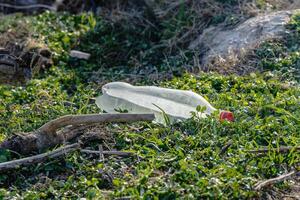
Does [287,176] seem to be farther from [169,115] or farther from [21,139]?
[21,139]

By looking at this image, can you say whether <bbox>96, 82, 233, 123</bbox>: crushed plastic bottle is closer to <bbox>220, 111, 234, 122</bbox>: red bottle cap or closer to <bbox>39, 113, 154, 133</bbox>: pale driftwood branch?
<bbox>220, 111, 234, 122</bbox>: red bottle cap

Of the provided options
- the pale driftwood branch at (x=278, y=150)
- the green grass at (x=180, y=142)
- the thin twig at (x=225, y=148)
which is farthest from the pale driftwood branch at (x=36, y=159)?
the pale driftwood branch at (x=278, y=150)

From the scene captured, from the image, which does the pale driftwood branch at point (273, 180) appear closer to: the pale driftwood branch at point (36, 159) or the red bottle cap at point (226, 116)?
the red bottle cap at point (226, 116)

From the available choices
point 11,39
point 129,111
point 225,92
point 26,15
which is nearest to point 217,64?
point 225,92

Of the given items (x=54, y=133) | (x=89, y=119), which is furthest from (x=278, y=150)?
(x=54, y=133)

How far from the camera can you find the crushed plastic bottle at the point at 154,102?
515cm

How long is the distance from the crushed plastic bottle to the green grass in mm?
117

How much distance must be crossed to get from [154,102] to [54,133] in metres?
0.88

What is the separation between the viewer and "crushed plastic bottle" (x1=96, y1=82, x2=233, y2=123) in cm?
515

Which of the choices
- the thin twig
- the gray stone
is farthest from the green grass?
the gray stone

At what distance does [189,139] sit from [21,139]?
1.09 metres

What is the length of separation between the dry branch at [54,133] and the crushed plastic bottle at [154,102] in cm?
34

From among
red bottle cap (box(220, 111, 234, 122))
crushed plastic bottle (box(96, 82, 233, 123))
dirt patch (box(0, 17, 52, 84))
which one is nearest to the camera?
red bottle cap (box(220, 111, 234, 122))

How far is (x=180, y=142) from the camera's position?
4.77 metres
